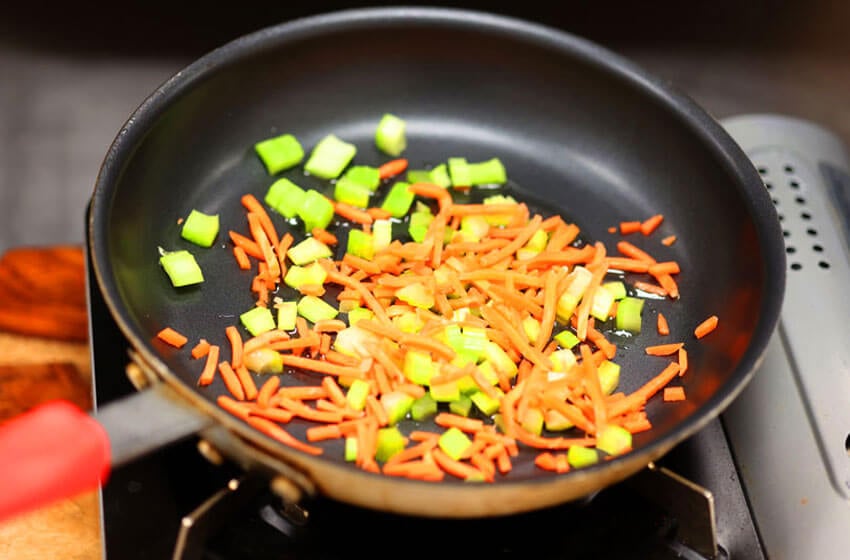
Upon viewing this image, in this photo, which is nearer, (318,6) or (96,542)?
(96,542)

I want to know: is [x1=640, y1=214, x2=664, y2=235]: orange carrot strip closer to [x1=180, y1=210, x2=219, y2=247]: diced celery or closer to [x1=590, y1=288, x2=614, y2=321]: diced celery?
[x1=590, y1=288, x2=614, y2=321]: diced celery

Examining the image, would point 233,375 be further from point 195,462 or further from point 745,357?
point 745,357

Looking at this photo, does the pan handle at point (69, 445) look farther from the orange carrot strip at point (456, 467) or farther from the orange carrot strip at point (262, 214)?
the orange carrot strip at point (262, 214)

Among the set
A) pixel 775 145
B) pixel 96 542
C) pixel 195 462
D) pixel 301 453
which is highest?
pixel 775 145

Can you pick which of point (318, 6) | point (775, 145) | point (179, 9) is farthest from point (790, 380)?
point (179, 9)

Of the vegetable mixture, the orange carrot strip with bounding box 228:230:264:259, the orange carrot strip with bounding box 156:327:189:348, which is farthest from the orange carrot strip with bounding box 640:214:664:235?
the orange carrot strip with bounding box 156:327:189:348

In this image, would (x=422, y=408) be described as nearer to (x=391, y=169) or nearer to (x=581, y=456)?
(x=581, y=456)
